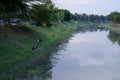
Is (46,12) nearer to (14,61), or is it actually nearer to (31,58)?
(31,58)

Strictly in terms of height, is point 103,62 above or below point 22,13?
below

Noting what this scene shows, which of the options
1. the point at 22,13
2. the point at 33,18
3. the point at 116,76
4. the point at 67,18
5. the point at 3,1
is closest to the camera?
the point at 116,76

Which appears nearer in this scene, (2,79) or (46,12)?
(2,79)

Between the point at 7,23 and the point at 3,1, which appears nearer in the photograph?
the point at 3,1

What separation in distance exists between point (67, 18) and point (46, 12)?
110 meters

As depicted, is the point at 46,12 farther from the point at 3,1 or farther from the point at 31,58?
the point at 31,58

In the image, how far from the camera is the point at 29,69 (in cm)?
2561

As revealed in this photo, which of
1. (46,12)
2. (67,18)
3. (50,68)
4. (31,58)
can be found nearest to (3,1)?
(31,58)

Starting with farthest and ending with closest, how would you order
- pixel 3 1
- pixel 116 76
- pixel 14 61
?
1. pixel 3 1
2. pixel 14 61
3. pixel 116 76

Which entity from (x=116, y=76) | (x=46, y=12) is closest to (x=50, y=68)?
(x=116, y=76)

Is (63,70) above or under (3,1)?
under

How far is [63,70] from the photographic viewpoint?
2722 cm

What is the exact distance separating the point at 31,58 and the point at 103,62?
308 inches

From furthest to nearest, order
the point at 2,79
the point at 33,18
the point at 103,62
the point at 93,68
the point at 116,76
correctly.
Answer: the point at 33,18, the point at 103,62, the point at 93,68, the point at 116,76, the point at 2,79
